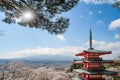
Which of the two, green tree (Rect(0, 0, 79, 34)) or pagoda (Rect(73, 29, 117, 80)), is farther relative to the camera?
pagoda (Rect(73, 29, 117, 80))

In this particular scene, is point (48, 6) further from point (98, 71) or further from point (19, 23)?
point (98, 71)

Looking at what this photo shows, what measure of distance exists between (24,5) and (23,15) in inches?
28.9

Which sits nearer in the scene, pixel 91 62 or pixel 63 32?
pixel 63 32

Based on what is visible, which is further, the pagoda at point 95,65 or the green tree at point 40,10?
the pagoda at point 95,65

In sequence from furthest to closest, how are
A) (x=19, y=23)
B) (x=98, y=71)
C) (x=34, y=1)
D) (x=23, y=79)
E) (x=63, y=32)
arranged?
(x=23, y=79) < (x=98, y=71) < (x=19, y=23) < (x=63, y=32) < (x=34, y=1)

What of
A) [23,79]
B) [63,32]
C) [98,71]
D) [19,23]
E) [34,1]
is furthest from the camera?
[23,79]

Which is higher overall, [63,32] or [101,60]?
[63,32]

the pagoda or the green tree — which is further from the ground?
the green tree

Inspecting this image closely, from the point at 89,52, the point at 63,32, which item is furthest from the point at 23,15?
the point at 89,52

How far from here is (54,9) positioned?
10328 millimetres

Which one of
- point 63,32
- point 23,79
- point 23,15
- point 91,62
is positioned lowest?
point 23,79

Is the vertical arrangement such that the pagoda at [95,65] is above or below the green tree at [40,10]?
below

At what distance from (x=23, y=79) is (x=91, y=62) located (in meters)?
21.7

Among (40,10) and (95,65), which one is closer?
(40,10)
